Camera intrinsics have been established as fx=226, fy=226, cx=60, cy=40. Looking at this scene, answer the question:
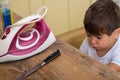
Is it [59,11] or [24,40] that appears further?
[59,11]

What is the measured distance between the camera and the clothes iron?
0.85 m

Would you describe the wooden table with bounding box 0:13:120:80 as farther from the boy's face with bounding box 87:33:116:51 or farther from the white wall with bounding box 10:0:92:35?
the white wall with bounding box 10:0:92:35

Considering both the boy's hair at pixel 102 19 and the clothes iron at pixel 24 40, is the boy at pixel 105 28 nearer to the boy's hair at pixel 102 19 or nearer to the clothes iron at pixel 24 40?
the boy's hair at pixel 102 19

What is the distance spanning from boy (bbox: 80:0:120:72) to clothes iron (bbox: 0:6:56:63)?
10.7 inches

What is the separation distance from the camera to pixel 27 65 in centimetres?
85

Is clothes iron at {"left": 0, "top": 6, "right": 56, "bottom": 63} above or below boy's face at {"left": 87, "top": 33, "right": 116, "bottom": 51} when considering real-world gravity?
above

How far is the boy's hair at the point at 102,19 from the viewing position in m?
1.13

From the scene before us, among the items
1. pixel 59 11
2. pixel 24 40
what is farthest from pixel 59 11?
pixel 24 40

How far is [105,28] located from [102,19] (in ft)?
0.16

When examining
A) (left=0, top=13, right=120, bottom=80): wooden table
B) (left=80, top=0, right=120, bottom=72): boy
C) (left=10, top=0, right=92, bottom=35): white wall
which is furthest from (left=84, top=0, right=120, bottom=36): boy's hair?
(left=10, top=0, right=92, bottom=35): white wall

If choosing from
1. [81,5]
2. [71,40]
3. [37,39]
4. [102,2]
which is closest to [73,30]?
[71,40]

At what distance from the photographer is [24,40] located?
0.91 m

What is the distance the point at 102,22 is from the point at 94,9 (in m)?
0.08

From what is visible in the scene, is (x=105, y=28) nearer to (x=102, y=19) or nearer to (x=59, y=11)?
(x=102, y=19)
